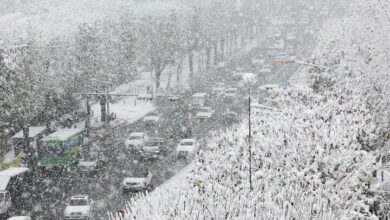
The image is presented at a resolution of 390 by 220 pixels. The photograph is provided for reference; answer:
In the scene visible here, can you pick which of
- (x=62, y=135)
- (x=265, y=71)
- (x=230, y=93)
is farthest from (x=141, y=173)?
(x=265, y=71)

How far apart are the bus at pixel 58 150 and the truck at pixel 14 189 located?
2.38 meters

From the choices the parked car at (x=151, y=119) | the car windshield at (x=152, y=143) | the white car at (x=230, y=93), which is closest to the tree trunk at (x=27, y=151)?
the car windshield at (x=152, y=143)

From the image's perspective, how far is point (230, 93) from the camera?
63750 mm

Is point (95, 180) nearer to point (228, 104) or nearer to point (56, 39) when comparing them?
point (56, 39)

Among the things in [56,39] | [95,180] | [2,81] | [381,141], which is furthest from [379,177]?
[56,39]

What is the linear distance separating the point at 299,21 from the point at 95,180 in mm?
92785

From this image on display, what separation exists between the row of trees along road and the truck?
13.7ft

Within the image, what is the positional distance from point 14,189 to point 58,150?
521 centimetres

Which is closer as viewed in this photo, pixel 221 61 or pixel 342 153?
pixel 342 153

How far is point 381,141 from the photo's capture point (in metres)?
26.7

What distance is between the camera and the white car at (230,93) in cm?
6278

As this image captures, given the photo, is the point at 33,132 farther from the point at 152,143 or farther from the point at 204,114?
the point at 204,114

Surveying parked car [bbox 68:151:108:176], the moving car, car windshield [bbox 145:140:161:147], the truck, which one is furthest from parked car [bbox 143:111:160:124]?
the truck

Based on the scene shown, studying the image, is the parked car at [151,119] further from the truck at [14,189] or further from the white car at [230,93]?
the truck at [14,189]
